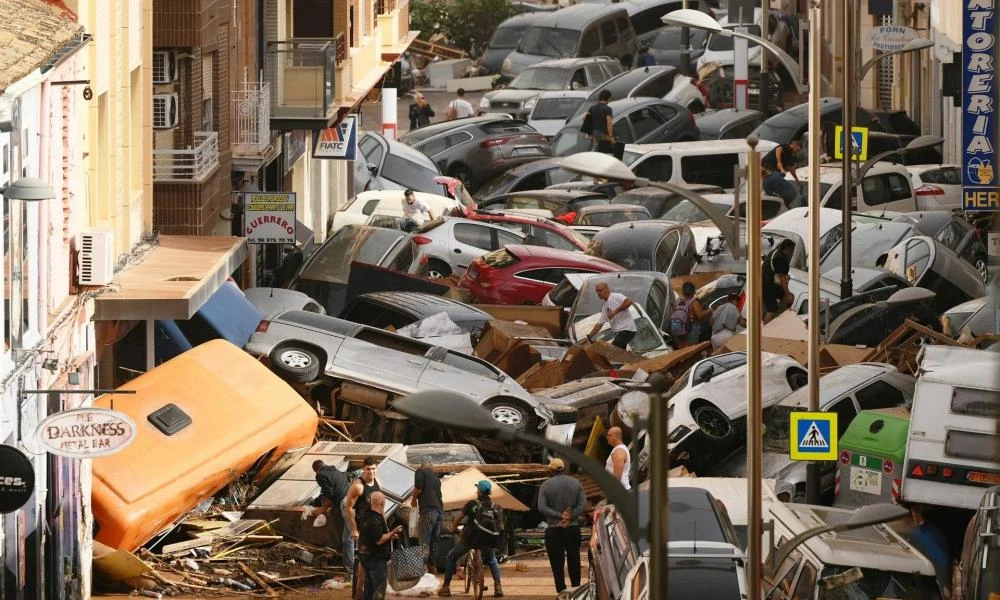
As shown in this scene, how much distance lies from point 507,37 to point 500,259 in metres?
34.6

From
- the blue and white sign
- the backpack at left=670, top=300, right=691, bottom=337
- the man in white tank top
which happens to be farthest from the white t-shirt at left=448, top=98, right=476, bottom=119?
the man in white tank top

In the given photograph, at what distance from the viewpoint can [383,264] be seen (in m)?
31.0

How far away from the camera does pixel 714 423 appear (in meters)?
21.2

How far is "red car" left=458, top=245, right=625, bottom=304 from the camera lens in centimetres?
3045

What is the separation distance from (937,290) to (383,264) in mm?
8098

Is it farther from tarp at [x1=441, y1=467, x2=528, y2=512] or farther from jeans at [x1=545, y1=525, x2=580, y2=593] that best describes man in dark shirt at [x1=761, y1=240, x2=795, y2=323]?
jeans at [x1=545, y1=525, x2=580, y2=593]

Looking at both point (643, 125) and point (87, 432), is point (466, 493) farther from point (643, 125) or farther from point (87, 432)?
point (643, 125)

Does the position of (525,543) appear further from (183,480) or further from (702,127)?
(702,127)

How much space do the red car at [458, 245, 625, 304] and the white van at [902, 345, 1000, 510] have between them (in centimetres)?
1244

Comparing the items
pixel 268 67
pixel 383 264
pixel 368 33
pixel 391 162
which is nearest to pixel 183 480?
pixel 383 264

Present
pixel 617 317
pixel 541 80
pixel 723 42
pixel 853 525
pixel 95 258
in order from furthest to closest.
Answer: pixel 723 42
pixel 541 80
pixel 617 317
pixel 95 258
pixel 853 525

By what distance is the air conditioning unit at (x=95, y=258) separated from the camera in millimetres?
18203

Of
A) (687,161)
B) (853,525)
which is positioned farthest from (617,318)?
(687,161)

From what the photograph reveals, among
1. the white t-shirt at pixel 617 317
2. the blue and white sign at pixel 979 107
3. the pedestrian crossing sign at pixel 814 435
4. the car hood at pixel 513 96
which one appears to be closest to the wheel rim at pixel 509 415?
the white t-shirt at pixel 617 317
